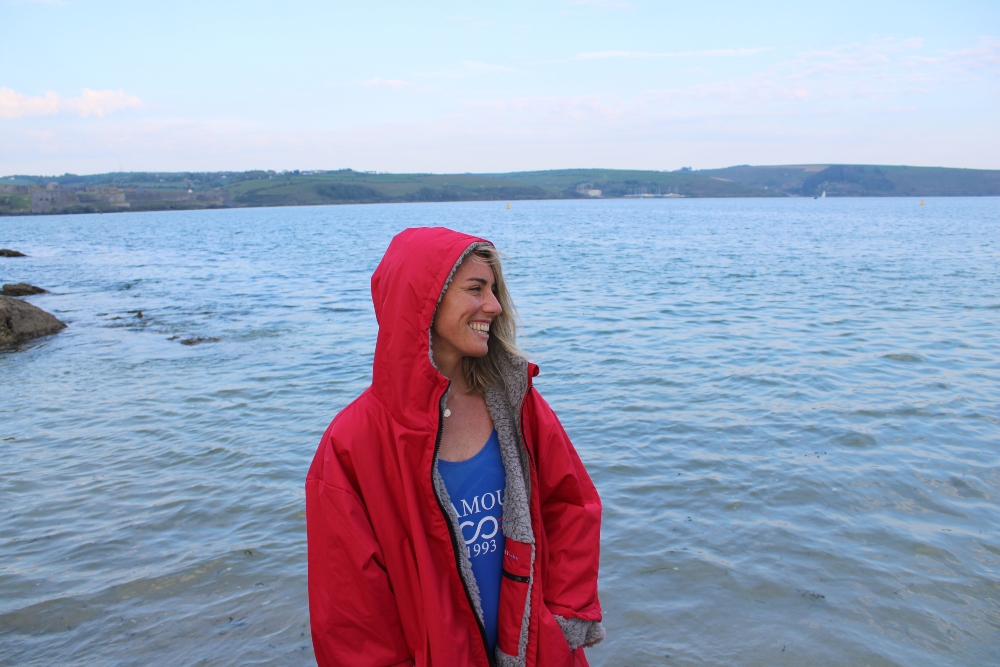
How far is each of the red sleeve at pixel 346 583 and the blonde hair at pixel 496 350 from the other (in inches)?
23.1

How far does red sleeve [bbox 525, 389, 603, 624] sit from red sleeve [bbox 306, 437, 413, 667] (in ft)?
1.85

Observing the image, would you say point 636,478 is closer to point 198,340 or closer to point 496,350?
point 496,350

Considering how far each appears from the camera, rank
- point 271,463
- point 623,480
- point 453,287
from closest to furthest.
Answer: point 453,287, point 623,480, point 271,463

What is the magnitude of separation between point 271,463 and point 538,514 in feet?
18.8

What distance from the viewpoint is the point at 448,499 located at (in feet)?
7.23

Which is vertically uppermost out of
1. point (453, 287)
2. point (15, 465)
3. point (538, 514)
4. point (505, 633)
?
point (453, 287)

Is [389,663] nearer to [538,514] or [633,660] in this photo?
[538,514]

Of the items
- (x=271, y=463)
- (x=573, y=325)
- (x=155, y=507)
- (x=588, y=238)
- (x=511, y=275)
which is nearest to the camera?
(x=155, y=507)

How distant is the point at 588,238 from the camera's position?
51406 millimetres

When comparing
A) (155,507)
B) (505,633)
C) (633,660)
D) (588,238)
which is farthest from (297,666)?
(588,238)

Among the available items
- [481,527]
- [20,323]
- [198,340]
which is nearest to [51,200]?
[20,323]

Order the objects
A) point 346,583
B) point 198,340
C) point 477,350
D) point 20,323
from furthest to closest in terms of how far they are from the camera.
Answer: point 20,323, point 198,340, point 477,350, point 346,583

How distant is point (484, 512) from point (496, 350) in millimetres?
549

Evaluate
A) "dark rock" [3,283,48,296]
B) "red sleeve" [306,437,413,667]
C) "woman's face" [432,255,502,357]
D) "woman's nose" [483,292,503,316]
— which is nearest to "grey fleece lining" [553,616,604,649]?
"red sleeve" [306,437,413,667]
